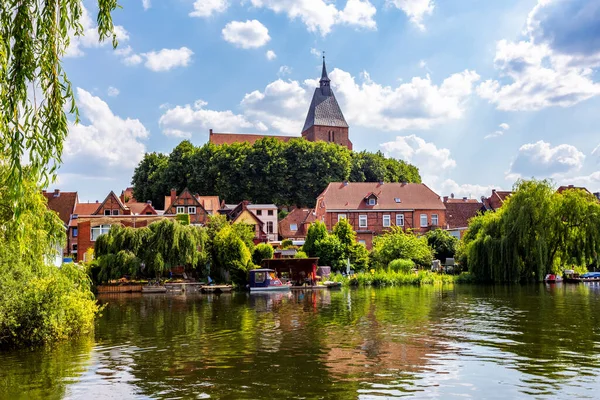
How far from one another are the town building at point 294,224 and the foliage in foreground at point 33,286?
57.3 m

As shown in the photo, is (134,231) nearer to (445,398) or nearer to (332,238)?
(332,238)

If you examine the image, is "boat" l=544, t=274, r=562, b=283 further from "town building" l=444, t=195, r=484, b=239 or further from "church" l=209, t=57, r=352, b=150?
"church" l=209, t=57, r=352, b=150

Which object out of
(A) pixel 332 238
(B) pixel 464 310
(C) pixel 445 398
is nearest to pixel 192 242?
(A) pixel 332 238

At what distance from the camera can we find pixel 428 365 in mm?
15508

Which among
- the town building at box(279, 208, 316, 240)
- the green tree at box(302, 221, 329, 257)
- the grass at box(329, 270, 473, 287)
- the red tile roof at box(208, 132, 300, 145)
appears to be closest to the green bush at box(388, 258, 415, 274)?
the grass at box(329, 270, 473, 287)

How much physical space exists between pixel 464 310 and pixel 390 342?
1042cm

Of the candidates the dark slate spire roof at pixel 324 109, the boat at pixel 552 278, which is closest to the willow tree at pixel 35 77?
the boat at pixel 552 278

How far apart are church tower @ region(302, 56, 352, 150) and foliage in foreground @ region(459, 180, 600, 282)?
75.3 m

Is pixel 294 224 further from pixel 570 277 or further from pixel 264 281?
pixel 570 277

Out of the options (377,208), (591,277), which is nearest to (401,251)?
(377,208)

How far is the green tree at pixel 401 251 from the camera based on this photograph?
182ft

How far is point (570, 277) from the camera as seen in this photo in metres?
48.4

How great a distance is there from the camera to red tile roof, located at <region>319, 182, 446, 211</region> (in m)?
68.1

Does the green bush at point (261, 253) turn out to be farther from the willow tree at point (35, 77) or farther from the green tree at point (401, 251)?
the willow tree at point (35, 77)
